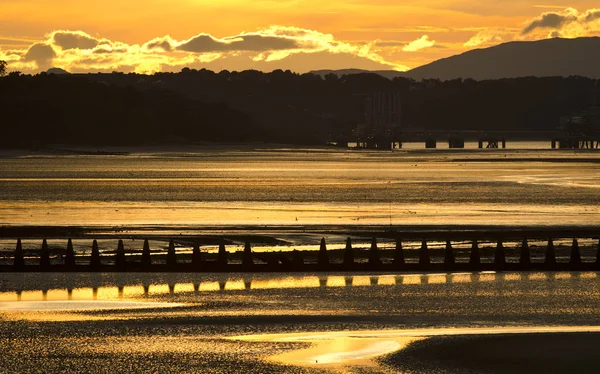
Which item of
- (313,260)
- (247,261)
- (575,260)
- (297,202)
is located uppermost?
(247,261)

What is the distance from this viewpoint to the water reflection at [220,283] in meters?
26.0

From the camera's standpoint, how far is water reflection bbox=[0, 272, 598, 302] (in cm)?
2598

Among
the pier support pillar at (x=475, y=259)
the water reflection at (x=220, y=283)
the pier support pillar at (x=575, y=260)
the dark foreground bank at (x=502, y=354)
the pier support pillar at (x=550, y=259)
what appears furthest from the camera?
the pier support pillar at (x=475, y=259)

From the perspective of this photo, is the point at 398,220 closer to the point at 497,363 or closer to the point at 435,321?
the point at 435,321

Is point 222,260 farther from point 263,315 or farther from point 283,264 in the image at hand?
point 263,315

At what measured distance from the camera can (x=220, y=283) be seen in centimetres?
2808

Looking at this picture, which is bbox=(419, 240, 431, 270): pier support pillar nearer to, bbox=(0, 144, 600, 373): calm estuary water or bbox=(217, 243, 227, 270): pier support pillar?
bbox=(0, 144, 600, 373): calm estuary water

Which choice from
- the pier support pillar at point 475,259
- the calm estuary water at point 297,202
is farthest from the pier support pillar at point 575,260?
the calm estuary water at point 297,202

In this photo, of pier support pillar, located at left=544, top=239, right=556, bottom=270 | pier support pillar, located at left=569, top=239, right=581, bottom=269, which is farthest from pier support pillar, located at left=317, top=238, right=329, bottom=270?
pier support pillar, located at left=569, top=239, right=581, bottom=269

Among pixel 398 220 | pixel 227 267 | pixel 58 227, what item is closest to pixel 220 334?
pixel 227 267

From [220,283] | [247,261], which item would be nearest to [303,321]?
[220,283]

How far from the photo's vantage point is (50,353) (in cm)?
1908

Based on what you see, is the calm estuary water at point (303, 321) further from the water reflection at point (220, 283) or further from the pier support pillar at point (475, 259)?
the pier support pillar at point (475, 259)

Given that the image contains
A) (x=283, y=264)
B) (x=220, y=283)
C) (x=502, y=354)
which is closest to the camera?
(x=502, y=354)
